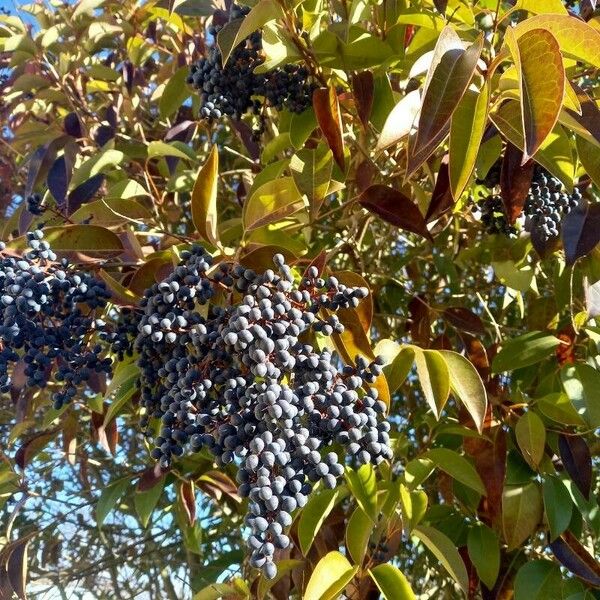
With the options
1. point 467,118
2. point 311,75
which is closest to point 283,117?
point 311,75

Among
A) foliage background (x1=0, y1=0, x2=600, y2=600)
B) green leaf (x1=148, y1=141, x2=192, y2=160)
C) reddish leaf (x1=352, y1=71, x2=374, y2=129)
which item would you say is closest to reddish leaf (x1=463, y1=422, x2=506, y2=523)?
foliage background (x1=0, y1=0, x2=600, y2=600)

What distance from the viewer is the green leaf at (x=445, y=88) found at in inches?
30.0

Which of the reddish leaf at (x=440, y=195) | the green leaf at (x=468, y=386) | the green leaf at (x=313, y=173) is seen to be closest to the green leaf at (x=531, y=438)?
the green leaf at (x=468, y=386)

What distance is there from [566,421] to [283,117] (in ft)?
2.41

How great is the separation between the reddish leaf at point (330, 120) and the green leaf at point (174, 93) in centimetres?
55

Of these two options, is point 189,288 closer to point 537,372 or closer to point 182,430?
point 182,430

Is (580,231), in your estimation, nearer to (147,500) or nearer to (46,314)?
(46,314)

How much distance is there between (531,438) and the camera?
3.84 ft

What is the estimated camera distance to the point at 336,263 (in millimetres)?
1817

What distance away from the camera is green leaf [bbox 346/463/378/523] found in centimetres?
106

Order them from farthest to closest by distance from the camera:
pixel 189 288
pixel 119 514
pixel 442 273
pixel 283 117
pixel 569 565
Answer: pixel 119 514
pixel 442 273
pixel 283 117
pixel 569 565
pixel 189 288

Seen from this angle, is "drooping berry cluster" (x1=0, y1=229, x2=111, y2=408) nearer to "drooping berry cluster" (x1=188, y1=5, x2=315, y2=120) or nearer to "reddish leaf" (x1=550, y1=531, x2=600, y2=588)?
"drooping berry cluster" (x1=188, y1=5, x2=315, y2=120)

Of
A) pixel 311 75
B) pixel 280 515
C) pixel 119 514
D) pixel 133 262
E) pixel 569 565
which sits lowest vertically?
pixel 119 514

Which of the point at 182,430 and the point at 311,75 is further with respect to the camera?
the point at 311,75
